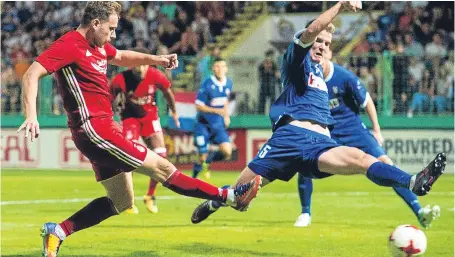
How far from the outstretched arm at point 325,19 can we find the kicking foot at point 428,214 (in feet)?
10.9

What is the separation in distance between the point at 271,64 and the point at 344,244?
1450 centimetres

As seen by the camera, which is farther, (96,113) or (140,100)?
(140,100)

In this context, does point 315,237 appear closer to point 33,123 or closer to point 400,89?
point 33,123

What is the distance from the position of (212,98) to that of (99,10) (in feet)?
41.4

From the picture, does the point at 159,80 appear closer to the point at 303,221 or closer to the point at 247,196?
the point at 303,221

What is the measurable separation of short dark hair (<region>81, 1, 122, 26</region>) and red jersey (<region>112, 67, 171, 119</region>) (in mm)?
6683

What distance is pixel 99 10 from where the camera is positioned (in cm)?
886

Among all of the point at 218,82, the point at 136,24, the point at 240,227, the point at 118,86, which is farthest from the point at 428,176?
the point at 136,24

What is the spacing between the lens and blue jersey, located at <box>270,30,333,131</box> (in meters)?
10.0

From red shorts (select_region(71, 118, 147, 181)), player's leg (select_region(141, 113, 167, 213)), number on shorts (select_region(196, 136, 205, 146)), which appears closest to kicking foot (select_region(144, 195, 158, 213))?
player's leg (select_region(141, 113, 167, 213))

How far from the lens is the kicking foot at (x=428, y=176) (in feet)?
30.1

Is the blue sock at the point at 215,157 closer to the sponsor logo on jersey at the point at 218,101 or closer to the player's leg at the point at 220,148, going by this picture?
the player's leg at the point at 220,148

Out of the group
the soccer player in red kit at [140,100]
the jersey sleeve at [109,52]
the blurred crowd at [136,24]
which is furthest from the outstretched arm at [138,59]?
the blurred crowd at [136,24]

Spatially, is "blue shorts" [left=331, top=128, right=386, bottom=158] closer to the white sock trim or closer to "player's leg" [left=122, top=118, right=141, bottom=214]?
"player's leg" [left=122, top=118, right=141, bottom=214]
